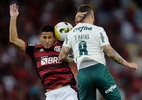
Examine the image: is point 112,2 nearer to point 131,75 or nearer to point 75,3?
point 75,3

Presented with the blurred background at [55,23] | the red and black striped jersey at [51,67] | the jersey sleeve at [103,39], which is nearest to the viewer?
the jersey sleeve at [103,39]

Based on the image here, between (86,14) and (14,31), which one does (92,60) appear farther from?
(14,31)

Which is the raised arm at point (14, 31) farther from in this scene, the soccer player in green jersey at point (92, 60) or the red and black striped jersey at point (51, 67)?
the soccer player in green jersey at point (92, 60)

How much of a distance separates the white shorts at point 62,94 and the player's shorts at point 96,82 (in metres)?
0.68

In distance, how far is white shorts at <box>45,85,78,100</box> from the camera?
455 inches

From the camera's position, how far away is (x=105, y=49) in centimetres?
1076

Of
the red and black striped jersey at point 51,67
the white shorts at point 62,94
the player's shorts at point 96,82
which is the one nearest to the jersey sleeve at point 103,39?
the player's shorts at point 96,82

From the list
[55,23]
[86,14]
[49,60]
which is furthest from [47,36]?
[55,23]

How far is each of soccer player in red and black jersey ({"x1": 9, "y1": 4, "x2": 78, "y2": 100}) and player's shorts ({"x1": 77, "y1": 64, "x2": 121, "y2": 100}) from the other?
0.70m

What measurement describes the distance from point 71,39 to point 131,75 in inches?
329

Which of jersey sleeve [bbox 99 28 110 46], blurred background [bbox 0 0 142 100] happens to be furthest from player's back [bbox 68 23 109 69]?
blurred background [bbox 0 0 142 100]

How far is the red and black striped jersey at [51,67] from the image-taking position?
11.5 meters

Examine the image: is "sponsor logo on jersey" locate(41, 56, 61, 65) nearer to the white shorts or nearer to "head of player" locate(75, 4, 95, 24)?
the white shorts

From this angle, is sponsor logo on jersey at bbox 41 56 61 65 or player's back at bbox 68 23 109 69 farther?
sponsor logo on jersey at bbox 41 56 61 65
